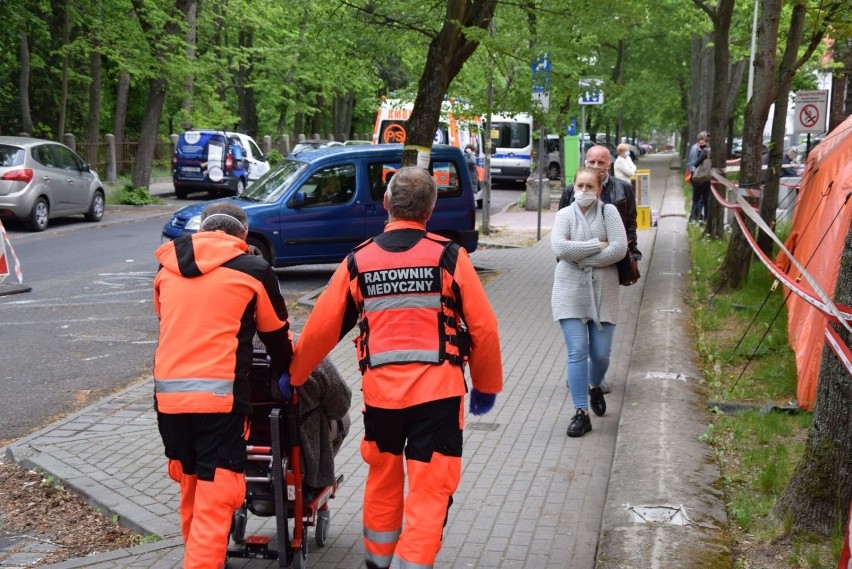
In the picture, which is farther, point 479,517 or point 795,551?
point 479,517

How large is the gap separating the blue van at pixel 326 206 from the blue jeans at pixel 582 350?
789 cm

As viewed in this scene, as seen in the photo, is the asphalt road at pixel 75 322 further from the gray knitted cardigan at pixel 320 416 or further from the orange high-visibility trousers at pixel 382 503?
the orange high-visibility trousers at pixel 382 503

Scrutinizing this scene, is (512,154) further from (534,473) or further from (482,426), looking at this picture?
(534,473)

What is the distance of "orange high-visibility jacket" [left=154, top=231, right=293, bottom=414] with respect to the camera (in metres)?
4.12

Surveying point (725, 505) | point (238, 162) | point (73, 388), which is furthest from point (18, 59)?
point (725, 505)

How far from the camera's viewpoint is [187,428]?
418cm

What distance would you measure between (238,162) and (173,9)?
5148 millimetres

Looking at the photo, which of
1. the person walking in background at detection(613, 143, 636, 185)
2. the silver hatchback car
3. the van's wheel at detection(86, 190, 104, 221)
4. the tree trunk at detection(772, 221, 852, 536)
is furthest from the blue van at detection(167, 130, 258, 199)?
the tree trunk at detection(772, 221, 852, 536)

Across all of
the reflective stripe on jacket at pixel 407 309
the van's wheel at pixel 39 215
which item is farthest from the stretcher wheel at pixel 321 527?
the van's wheel at pixel 39 215

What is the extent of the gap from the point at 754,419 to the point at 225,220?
4123 mm

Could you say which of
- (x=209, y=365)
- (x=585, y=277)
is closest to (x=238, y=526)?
(x=209, y=365)

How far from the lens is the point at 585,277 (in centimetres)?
714

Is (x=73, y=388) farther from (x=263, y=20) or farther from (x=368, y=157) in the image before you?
(x=263, y=20)

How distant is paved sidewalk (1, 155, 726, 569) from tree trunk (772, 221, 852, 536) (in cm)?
41
